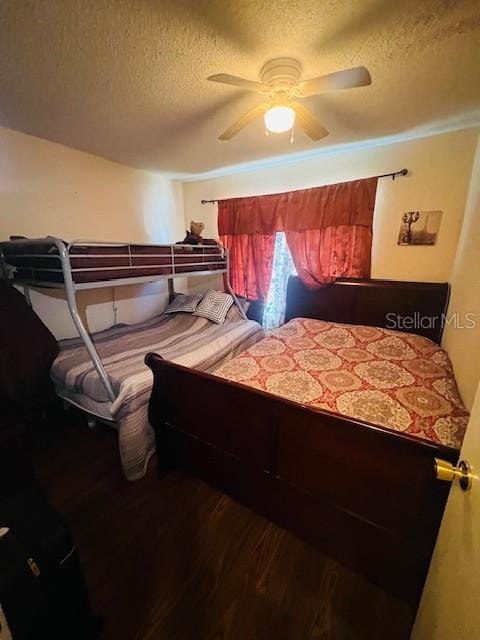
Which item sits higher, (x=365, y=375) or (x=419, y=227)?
(x=419, y=227)

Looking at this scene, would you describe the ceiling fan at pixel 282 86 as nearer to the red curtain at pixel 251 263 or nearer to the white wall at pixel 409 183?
the white wall at pixel 409 183

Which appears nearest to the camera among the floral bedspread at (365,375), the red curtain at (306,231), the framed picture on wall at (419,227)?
the floral bedspread at (365,375)

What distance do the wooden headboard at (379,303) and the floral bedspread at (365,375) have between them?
0.18 m

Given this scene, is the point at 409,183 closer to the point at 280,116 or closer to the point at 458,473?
the point at 280,116

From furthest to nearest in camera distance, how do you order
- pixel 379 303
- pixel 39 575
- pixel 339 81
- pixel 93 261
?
1. pixel 379 303
2. pixel 93 261
3. pixel 339 81
4. pixel 39 575

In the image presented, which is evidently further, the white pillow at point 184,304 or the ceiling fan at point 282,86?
the white pillow at point 184,304

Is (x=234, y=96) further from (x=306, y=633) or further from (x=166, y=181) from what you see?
(x=306, y=633)

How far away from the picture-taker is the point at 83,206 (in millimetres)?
2520

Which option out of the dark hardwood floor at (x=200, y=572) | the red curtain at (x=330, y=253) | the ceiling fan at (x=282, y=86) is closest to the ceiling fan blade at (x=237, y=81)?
the ceiling fan at (x=282, y=86)

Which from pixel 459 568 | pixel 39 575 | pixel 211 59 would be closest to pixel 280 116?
pixel 211 59

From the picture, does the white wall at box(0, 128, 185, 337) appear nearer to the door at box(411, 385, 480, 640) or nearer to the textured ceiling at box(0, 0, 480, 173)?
the textured ceiling at box(0, 0, 480, 173)

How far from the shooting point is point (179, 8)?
3.16 ft

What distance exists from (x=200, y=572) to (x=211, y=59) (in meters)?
2.47

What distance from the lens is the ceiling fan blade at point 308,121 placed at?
1329 millimetres
